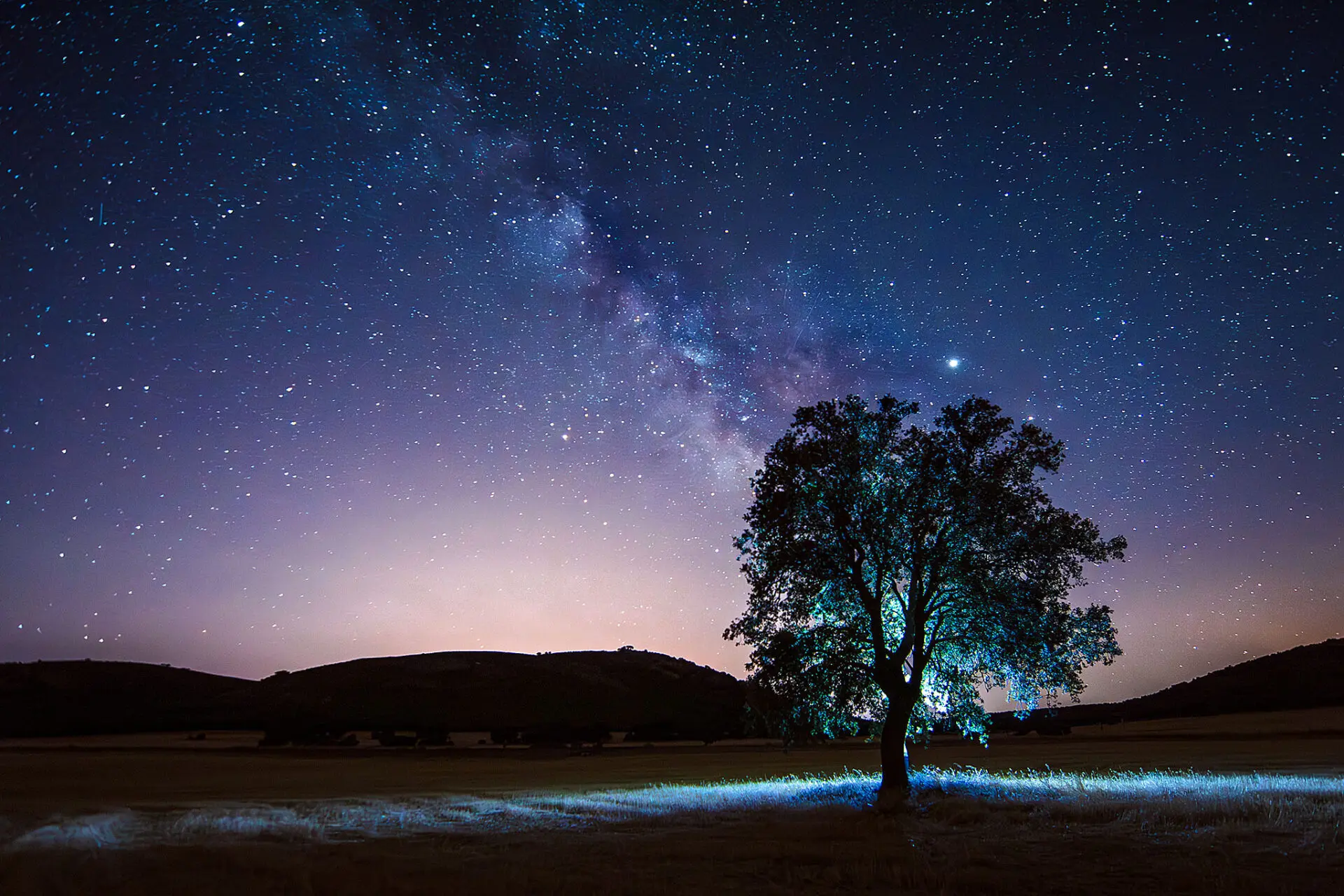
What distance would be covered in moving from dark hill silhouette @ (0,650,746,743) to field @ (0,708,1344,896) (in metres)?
55.6

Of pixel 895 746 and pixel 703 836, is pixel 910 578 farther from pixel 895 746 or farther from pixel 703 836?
pixel 703 836

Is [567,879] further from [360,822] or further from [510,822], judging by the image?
[360,822]

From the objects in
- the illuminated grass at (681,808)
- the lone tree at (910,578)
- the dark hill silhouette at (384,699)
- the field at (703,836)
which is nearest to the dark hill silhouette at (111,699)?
the dark hill silhouette at (384,699)

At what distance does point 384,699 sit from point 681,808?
94103 millimetres

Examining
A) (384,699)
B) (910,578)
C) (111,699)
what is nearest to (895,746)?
(910,578)

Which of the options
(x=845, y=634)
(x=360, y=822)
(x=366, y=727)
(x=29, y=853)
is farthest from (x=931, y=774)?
(x=366, y=727)

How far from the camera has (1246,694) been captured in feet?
314

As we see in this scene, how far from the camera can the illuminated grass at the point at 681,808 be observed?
15.0 metres

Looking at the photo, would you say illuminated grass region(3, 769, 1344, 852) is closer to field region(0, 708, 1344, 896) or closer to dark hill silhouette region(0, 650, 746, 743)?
field region(0, 708, 1344, 896)

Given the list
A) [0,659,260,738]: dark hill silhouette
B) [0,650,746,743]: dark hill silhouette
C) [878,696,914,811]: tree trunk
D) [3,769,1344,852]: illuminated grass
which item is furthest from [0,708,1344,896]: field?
[0,659,260,738]: dark hill silhouette

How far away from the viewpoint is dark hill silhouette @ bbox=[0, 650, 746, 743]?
291ft

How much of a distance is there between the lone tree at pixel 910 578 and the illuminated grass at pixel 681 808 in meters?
2.63

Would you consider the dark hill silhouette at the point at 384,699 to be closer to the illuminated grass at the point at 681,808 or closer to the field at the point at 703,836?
the field at the point at 703,836

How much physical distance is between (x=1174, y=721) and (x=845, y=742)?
45.5 metres
